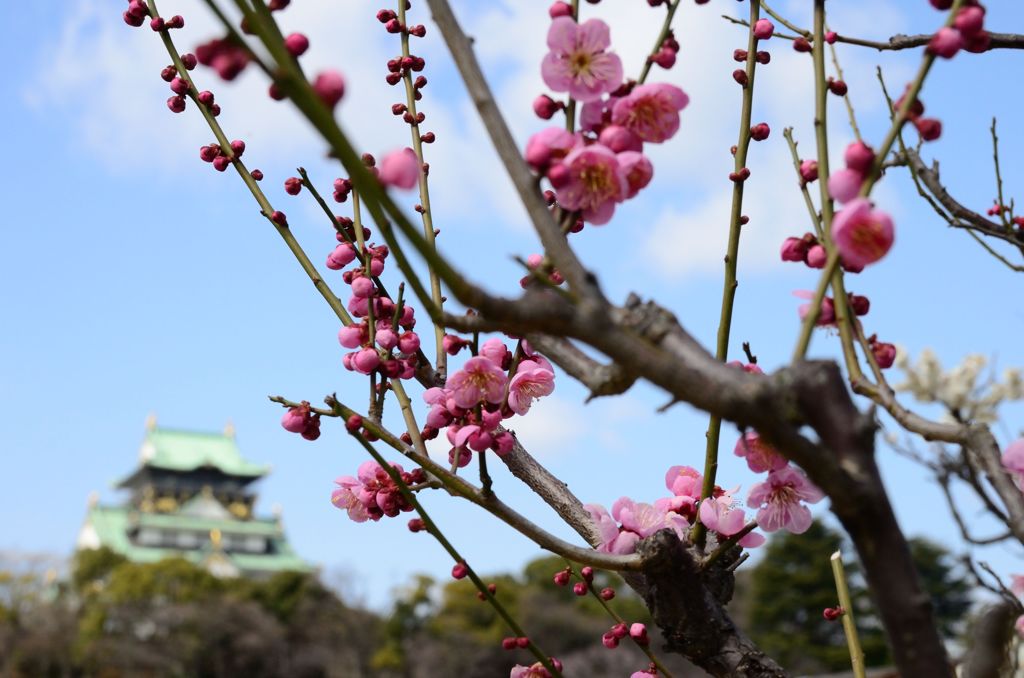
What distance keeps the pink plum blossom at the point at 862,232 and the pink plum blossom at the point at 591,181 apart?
187 millimetres

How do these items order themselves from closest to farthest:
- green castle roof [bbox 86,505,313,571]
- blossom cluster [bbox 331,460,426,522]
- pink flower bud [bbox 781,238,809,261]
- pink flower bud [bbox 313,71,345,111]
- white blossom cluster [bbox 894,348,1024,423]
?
pink flower bud [bbox 313,71,345,111] < pink flower bud [bbox 781,238,809,261] < blossom cluster [bbox 331,460,426,522] < white blossom cluster [bbox 894,348,1024,423] < green castle roof [bbox 86,505,313,571]

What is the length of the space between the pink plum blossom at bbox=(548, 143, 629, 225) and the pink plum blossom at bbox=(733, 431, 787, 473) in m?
0.27

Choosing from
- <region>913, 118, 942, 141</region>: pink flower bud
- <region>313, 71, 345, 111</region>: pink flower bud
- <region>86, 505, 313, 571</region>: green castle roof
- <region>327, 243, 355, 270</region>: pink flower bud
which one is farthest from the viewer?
<region>86, 505, 313, 571</region>: green castle roof

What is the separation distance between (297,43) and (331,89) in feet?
0.68

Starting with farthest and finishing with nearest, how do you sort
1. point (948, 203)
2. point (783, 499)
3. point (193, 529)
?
point (193, 529) < point (948, 203) < point (783, 499)

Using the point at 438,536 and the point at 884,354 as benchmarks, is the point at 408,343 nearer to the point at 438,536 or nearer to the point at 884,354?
the point at 438,536

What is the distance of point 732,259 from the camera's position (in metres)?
1.07

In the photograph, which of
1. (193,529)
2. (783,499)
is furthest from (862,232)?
(193,529)

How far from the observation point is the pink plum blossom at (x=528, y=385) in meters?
1.15

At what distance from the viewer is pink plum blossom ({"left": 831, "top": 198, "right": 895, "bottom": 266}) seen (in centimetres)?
72

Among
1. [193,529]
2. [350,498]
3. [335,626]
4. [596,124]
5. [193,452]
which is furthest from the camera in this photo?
[193,452]

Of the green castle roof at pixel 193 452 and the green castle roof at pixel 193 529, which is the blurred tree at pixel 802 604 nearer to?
the green castle roof at pixel 193 529

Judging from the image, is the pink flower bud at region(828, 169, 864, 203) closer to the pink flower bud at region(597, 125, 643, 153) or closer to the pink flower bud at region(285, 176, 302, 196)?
the pink flower bud at region(597, 125, 643, 153)

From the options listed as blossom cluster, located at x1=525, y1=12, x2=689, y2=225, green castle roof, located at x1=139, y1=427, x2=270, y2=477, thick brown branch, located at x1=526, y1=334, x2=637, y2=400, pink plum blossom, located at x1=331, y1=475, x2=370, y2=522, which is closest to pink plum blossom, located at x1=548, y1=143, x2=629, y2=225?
blossom cluster, located at x1=525, y1=12, x2=689, y2=225
